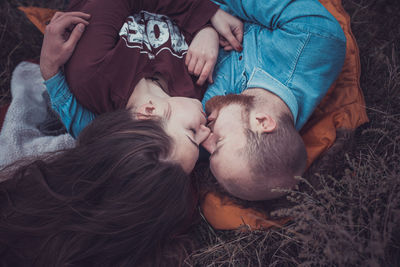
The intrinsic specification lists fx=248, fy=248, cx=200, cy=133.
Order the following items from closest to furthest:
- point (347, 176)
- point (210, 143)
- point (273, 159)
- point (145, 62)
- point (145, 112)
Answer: point (347, 176)
point (273, 159)
point (145, 112)
point (210, 143)
point (145, 62)

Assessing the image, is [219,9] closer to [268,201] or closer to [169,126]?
[169,126]

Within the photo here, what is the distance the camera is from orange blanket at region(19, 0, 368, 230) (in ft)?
5.77

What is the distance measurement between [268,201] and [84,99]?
141 cm

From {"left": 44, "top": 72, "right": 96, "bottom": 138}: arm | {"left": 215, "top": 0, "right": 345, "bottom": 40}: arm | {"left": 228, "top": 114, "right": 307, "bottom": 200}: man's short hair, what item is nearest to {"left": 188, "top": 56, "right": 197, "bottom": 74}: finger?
{"left": 215, "top": 0, "right": 345, "bottom": 40}: arm

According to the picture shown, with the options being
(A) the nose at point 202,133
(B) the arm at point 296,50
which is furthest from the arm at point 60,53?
(B) the arm at point 296,50

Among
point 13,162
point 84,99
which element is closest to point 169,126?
point 84,99

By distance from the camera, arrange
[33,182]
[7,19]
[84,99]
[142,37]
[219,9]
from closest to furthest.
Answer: [33,182] → [84,99] → [142,37] → [219,9] → [7,19]

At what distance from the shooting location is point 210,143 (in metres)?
1.61

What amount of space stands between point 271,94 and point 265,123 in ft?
0.94

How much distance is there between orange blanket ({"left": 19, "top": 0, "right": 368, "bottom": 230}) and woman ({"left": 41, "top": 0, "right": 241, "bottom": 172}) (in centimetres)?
51

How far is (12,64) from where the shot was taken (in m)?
2.38

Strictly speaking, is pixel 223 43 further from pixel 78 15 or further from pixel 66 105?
pixel 66 105

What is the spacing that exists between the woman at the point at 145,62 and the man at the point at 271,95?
0.16 meters

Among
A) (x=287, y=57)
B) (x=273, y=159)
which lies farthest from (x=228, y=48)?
(x=273, y=159)
